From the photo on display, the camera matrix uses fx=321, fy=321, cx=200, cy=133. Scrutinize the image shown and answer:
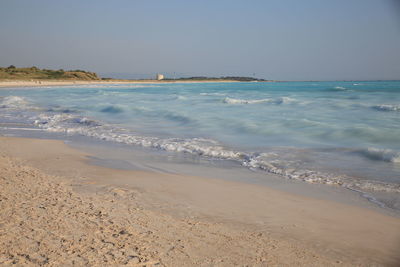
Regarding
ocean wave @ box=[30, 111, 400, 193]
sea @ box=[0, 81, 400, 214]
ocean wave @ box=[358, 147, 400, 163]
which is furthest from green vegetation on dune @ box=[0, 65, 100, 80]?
ocean wave @ box=[358, 147, 400, 163]

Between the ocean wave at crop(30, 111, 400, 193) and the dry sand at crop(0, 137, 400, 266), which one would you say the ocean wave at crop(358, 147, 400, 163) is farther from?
the dry sand at crop(0, 137, 400, 266)

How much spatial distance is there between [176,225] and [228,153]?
157 inches

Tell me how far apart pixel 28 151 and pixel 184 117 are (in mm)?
8064

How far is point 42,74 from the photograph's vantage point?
7581cm

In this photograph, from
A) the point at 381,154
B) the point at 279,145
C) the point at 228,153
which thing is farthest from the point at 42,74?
the point at 381,154

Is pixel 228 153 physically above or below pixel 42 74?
below

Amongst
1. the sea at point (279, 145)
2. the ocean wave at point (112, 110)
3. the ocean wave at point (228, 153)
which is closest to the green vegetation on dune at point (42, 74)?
the ocean wave at point (112, 110)

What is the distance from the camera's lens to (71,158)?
641 cm

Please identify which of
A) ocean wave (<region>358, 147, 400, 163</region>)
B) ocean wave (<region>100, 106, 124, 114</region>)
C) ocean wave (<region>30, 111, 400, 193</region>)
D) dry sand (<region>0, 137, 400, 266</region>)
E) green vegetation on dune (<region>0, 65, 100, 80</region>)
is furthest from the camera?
green vegetation on dune (<region>0, 65, 100, 80</region>)

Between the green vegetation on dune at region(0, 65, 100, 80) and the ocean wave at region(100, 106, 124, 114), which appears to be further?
the green vegetation on dune at region(0, 65, 100, 80)

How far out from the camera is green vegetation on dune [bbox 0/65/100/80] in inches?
2532

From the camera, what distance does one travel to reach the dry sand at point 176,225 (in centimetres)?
260

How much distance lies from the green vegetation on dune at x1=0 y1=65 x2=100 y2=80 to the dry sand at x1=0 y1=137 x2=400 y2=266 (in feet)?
211

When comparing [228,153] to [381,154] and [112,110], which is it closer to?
[381,154]
